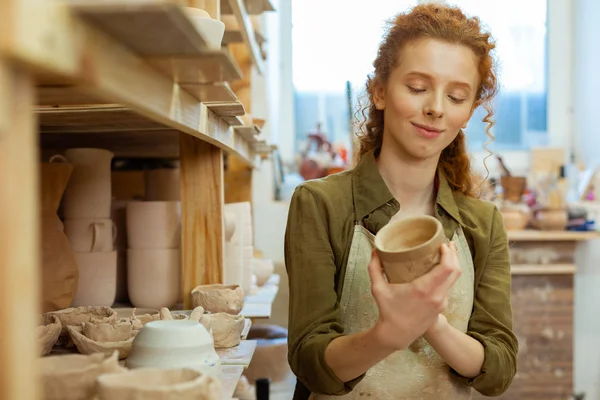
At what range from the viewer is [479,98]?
1.57 meters

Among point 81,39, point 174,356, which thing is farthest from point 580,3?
point 81,39

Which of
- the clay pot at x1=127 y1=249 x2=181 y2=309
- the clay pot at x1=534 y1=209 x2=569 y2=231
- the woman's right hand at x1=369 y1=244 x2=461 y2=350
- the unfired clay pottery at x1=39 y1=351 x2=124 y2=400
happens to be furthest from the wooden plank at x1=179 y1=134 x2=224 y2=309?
the clay pot at x1=534 y1=209 x2=569 y2=231

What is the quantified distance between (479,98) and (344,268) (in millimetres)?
466

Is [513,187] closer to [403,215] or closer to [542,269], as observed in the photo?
[542,269]

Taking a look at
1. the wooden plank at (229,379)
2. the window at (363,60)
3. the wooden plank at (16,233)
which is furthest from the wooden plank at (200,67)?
the window at (363,60)

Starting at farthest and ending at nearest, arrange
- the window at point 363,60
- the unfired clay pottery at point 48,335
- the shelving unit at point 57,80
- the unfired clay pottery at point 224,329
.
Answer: the window at point 363,60 < the unfired clay pottery at point 224,329 < the unfired clay pottery at point 48,335 < the shelving unit at point 57,80

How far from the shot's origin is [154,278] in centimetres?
181

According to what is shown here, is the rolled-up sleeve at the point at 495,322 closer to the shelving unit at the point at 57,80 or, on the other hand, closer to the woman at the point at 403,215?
the woman at the point at 403,215

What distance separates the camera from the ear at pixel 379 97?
156 cm

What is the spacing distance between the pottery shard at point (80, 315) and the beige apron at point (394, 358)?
1.49 ft

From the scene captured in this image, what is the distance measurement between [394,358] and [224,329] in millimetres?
343

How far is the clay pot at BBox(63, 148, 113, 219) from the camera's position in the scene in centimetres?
181

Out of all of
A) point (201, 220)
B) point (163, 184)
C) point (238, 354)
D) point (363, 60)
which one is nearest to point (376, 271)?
point (238, 354)

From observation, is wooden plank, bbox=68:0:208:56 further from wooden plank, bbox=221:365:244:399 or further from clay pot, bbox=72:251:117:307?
clay pot, bbox=72:251:117:307
